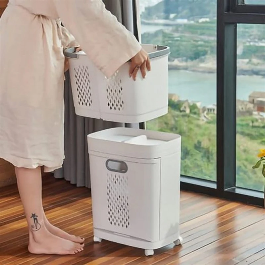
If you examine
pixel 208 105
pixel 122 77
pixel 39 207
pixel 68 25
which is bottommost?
pixel 39 207

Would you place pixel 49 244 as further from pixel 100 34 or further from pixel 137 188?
pixel 100 34

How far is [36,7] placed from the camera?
2.84 m

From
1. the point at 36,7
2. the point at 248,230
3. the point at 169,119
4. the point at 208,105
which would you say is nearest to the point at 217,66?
the point at 208,105

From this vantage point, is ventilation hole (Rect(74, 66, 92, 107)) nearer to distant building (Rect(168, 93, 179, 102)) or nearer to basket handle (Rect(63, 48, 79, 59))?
basket handle (Rect(63, 48, 79, 59))

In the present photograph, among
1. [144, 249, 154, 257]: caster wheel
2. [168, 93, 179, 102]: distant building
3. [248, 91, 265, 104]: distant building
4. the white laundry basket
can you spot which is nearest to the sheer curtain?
[168, 93, 179, 102]: distant building

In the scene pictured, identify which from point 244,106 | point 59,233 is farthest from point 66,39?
point 244,106

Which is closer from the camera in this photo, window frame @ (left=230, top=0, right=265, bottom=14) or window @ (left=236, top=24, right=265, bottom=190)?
window frame @ (left=230, top=0, right=265, bottom=14)

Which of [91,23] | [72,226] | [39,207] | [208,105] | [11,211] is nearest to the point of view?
[91,23]

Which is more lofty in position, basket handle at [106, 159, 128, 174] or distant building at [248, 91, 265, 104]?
distant building at [248, 91, 265, 104]

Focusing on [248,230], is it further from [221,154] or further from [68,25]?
[68,25]

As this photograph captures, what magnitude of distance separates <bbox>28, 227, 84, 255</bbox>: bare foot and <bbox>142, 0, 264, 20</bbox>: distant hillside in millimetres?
1446

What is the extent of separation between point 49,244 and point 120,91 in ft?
2.43

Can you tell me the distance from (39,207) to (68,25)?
0.80 meters

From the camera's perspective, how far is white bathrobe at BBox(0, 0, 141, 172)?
2789 mm
